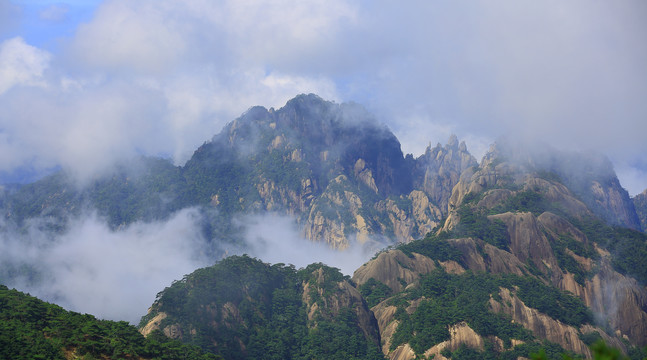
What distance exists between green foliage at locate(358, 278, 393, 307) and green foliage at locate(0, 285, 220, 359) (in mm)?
81609

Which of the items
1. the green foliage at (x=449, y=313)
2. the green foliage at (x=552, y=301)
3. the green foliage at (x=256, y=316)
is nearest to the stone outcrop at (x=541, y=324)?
the green foliage at (x=552, y=301)

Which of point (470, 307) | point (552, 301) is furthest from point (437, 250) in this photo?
point (470, 307)

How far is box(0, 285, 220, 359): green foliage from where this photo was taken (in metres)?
81.7

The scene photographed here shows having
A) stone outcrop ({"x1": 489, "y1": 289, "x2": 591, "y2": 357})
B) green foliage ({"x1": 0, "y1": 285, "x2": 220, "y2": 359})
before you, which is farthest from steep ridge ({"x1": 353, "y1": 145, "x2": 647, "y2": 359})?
green foliage ({"x1": 0, "y1": 285, "x2": 220, "y2": 359})

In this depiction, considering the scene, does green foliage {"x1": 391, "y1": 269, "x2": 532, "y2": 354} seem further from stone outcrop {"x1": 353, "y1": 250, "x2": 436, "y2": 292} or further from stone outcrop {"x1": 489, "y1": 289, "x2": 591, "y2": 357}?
stone outcrop {"x1": 353, "y1": 250, "x2": 436, "y2": 292}

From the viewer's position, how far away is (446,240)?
196m

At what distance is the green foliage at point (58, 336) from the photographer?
8169 cm

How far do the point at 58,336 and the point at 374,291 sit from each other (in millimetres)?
104598

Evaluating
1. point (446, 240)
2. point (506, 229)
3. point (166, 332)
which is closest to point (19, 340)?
point (166, 332)

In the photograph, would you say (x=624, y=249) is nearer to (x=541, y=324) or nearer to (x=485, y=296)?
(x=541, y=324)

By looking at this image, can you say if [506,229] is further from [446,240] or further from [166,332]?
[166,332]

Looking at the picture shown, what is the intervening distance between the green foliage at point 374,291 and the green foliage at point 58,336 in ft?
268

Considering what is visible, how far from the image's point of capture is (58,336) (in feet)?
293

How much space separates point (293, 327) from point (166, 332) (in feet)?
106
